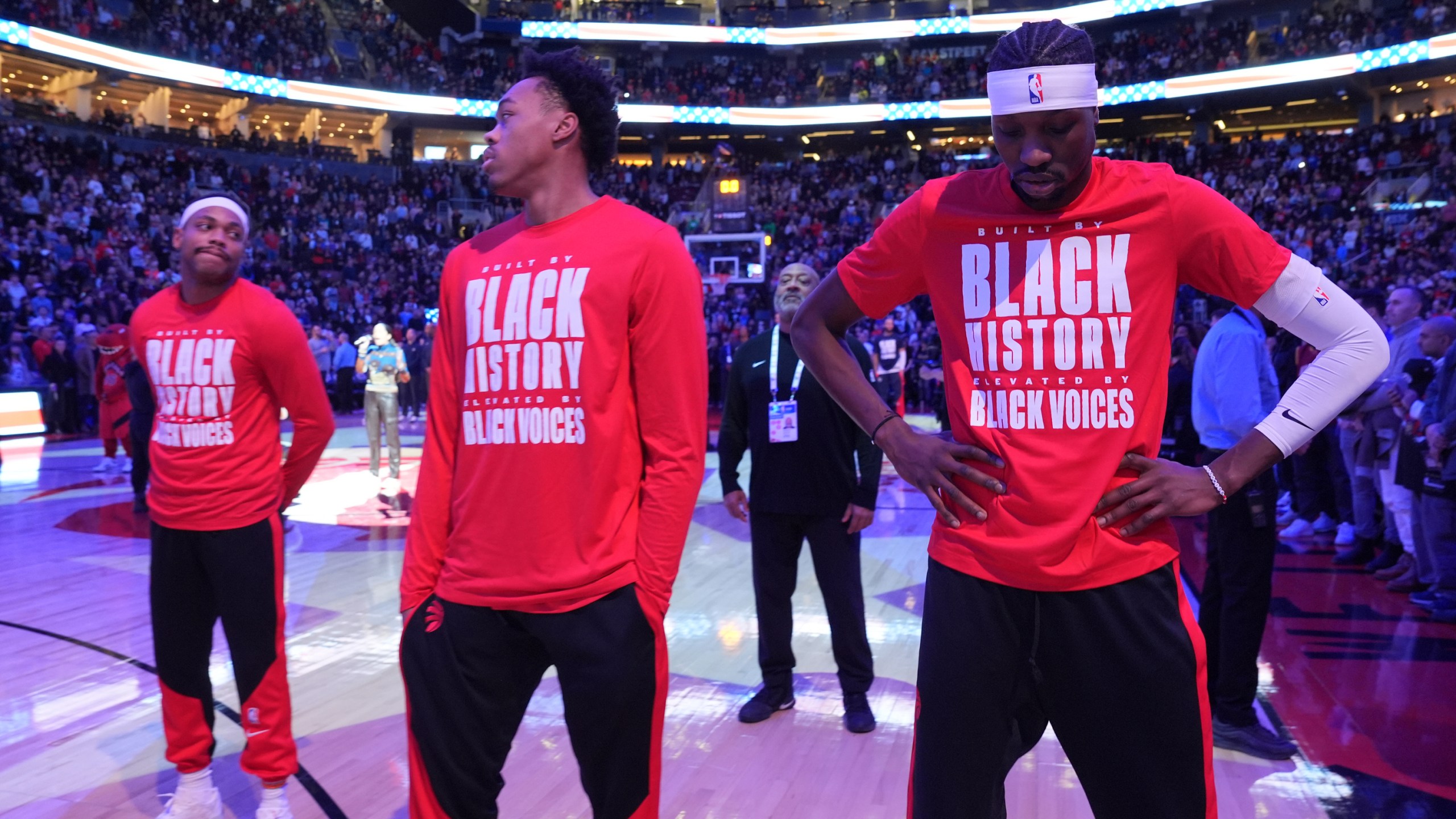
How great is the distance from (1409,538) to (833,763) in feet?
15.2

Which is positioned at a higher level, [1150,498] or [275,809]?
[1150,498]

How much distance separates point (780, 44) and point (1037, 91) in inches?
1460

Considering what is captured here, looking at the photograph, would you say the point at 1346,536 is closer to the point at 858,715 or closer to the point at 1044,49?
the point at 858,715

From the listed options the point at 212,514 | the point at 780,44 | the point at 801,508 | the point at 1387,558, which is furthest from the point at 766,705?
the point at 780,44

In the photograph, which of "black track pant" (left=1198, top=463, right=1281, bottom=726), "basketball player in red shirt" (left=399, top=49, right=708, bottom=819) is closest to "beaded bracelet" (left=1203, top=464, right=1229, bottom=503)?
"basketball player in red shirt" (left=399, top=49, right=708, bottom=819)

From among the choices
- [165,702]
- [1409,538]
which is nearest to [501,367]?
[165,702]

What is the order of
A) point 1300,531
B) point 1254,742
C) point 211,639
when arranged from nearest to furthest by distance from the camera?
1. point 211,639
2. point 1254,742
3. point 1300,531

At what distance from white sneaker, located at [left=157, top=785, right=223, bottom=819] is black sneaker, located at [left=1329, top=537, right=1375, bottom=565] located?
22.5 ft

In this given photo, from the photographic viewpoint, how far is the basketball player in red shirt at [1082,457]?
1.67 metres

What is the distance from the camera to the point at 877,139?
37188mm

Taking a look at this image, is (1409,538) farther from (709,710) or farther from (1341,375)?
(1341,375)

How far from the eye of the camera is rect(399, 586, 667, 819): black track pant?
184 cm

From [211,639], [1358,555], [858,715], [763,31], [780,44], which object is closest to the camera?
[211,639]

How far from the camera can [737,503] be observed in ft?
13.5
